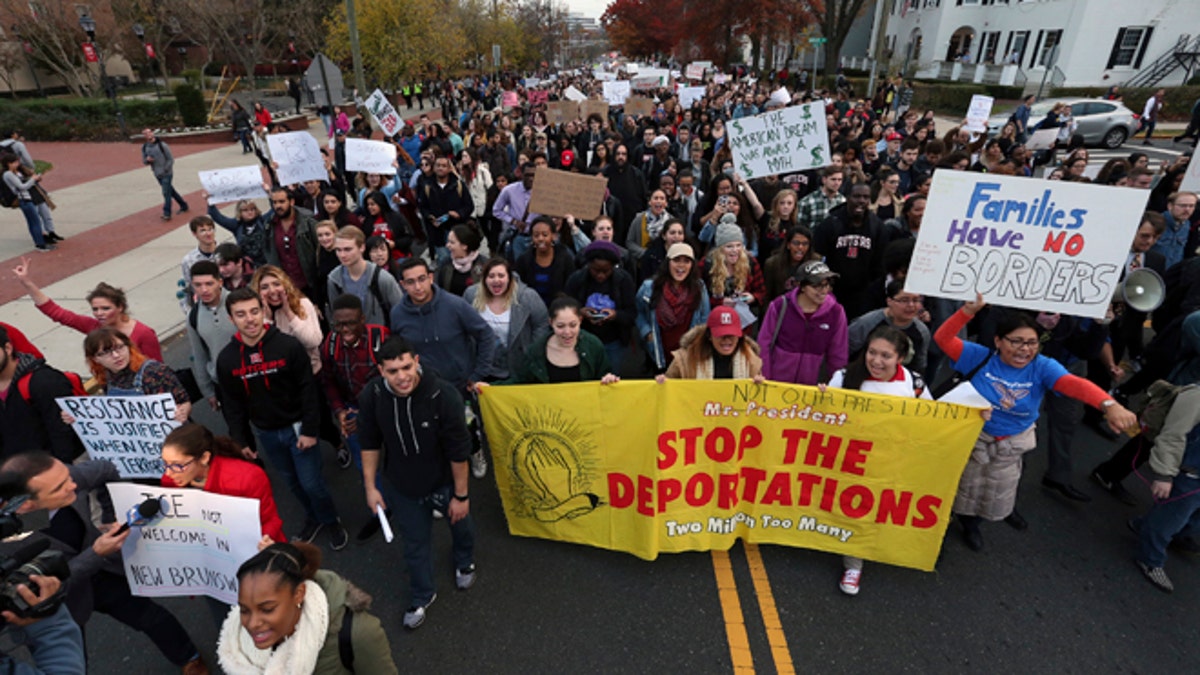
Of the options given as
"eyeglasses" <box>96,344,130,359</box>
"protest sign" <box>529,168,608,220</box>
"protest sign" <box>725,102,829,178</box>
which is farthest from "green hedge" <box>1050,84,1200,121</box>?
"eyeglasses" <box>96,344,130,359</box>

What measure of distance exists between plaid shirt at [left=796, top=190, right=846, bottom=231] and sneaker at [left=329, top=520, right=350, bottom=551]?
572 centimetres

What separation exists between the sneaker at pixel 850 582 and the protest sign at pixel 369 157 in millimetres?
7467

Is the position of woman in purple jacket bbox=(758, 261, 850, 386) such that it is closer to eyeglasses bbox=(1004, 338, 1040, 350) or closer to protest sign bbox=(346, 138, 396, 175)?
eyeglasses bbox=(1004, 338, 1040, 350)

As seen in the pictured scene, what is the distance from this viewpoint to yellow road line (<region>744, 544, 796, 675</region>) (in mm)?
3467

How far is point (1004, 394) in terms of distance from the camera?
12.5 ft

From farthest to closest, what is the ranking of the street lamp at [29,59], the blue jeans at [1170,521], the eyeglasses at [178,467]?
1. the street lamp at [29,59]
2. the blue jeans at [1170,521]
3. the eyeglasses at [178,467]

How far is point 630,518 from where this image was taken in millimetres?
4055

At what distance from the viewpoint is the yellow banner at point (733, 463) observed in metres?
3.72

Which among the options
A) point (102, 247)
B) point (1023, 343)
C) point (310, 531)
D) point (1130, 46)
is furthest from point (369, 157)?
point (1130, 46)

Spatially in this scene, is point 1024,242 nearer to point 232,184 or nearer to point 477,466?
point 477,466

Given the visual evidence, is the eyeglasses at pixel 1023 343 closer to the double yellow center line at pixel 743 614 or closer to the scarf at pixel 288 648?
the double yellow center line at pixel 743 614

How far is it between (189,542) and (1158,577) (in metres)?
5.72

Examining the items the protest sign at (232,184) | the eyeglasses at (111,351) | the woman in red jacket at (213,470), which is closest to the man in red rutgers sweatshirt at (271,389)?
the eyeglasses at (111,351)

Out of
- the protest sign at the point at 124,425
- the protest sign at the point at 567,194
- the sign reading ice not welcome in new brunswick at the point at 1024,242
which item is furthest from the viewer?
the protest sign at the point at 567,194
